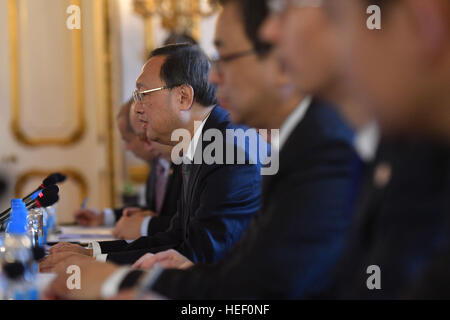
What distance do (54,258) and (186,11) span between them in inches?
195

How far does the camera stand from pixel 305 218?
1385mm

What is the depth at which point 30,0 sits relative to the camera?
659cm

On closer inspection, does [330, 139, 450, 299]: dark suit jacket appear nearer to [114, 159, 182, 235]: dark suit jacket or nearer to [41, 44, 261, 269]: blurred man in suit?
[41, 44, 261, 269]: blurred man in suit

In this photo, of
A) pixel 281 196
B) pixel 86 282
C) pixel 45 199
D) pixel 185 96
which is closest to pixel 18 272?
pixel 86 282

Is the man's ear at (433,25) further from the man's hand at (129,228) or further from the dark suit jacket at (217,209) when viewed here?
the man's hand at (129,228)

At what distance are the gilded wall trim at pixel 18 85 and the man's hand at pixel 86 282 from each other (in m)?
5.07

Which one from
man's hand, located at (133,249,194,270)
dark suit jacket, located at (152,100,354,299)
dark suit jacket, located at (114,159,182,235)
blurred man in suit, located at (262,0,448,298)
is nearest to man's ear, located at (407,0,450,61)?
blurred man in suit, located at (262,0,448,298)

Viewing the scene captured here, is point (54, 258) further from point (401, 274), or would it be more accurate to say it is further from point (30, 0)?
point (30, 0)

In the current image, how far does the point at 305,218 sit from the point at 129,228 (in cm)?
213

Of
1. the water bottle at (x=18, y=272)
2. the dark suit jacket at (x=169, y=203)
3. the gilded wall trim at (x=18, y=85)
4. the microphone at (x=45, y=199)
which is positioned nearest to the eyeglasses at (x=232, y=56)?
the water bottle at (x=18, y=272)

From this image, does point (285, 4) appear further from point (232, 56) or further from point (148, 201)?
point (148, 201)

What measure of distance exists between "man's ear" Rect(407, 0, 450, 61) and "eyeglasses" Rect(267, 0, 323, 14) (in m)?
0.31

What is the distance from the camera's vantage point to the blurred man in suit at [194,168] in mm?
2287
